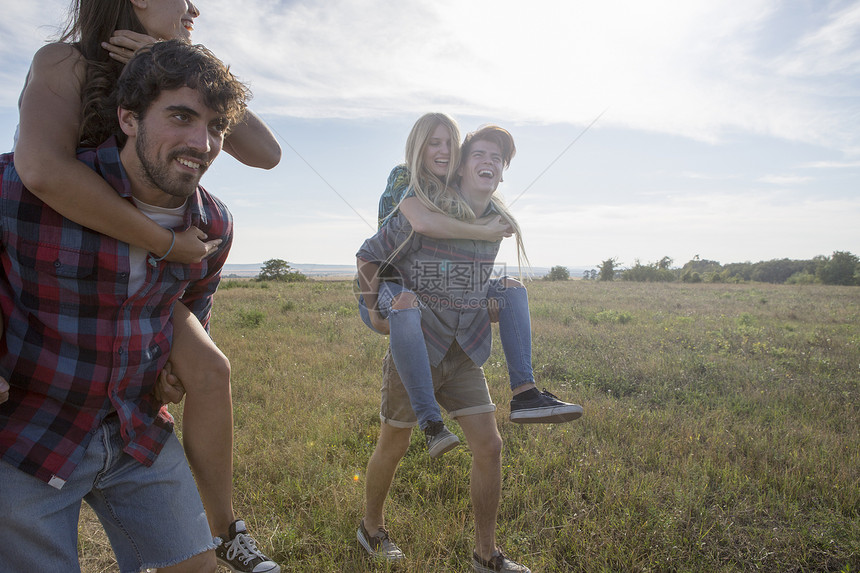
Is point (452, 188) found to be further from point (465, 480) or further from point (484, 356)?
point (465, 480)

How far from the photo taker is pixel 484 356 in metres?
3.15

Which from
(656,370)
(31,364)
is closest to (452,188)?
(31,364)

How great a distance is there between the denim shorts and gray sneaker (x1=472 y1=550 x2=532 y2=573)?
1.65 metres

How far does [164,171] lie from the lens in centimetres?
195

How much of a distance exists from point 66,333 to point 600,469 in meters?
3.88

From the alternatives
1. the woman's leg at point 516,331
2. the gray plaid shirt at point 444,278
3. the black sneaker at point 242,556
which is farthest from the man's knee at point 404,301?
the black sneaker at point 242,556

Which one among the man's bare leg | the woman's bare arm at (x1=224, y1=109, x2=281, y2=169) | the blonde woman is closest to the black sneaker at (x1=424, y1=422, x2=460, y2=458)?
the blonde woman

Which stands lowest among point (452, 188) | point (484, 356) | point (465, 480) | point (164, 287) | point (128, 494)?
point (465, 480)

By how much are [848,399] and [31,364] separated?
8023 millimetres

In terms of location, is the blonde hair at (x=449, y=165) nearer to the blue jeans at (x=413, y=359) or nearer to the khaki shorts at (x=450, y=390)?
the blue jeans at (x=413, y=359)

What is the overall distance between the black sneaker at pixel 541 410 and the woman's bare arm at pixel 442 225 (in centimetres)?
107

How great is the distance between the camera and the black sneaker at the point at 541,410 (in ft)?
9.63

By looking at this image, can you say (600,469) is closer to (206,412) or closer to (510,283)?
(510,283)

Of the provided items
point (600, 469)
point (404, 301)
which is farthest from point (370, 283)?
point (600, 469)
